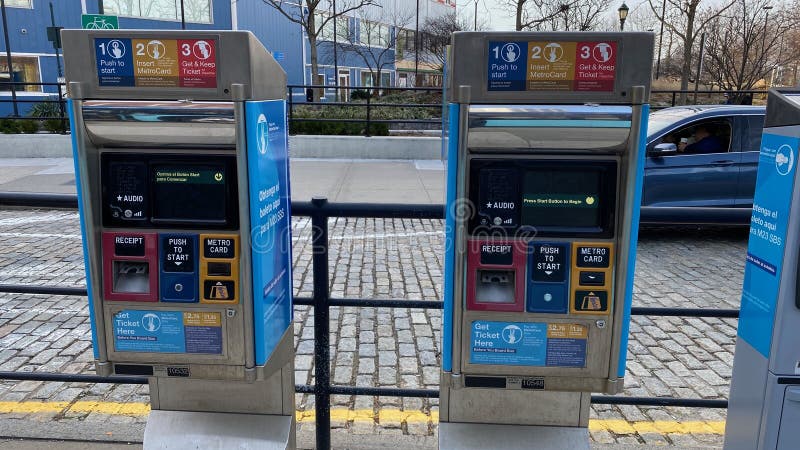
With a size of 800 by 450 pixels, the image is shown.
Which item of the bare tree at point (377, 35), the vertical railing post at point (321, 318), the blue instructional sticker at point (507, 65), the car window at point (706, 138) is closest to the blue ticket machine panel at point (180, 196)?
the vertical railing post at point (321, 318)

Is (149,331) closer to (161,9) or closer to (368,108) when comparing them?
(368,108)

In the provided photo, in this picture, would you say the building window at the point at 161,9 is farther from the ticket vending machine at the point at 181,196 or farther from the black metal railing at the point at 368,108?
the ticket vending machine at the point at 181,196

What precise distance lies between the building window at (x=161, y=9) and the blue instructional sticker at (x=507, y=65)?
2667 cm

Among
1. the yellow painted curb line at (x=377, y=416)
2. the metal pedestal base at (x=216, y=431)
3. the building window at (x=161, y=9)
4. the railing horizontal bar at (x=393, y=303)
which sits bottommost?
the yellow painted curb line at (x=377, y=416)

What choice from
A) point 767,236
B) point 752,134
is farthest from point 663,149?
point 767,236

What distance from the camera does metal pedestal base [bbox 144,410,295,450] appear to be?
2672 mm

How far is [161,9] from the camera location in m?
26.6

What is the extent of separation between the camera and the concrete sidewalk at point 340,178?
10031 millimetres

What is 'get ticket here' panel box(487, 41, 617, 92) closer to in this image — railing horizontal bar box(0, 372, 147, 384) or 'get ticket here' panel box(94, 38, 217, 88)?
'get ticket here' panel box(94, 38, 217, 88)

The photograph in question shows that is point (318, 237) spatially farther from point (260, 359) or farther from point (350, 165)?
point (350, 165)

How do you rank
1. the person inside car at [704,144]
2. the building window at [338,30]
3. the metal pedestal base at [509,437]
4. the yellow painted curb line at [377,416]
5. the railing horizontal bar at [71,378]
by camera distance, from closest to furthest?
1. the metal pedestal base at [509,437]
2. the railing horizontal bar at [71,378]
3. the yellow painted curb line at [377,416]
4. the person inside car at [704,144]
5. the building window at [338,30]

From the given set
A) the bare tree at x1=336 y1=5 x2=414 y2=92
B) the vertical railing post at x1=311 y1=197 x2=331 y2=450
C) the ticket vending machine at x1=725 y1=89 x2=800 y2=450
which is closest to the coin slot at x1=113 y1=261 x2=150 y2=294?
the vertical railing post at x1=311 y1=197 x2=331 y2=450

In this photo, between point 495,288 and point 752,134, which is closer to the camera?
point 495,288

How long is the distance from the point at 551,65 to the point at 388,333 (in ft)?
10.8
